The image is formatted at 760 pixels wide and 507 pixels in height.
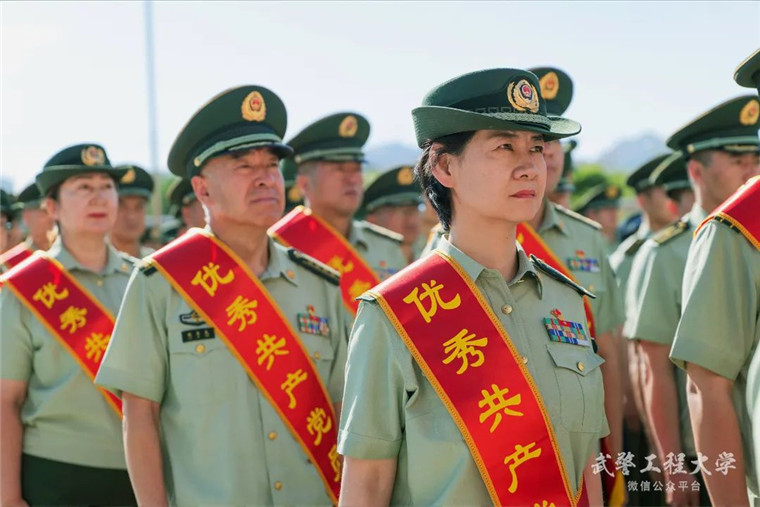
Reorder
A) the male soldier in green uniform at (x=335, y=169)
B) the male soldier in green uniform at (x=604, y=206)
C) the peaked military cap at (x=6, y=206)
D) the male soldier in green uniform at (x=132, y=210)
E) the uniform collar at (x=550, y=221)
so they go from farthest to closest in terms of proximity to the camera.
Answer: the male soldier in green uniform at (x=604, y=206), the peaked military cap at (x=6, y=206), the male soldier in green uniform at (x=132, y=210), the male soldier in green uniform at (x=335, y=169), the uniform collar at (x=550, y=221)

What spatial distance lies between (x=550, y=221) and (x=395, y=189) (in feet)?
10.8

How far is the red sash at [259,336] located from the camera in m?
3.45

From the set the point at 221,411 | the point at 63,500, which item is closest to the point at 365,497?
the point at 221,411

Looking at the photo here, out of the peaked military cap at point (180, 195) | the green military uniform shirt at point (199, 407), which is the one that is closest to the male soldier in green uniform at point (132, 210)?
the peaked military cap at point (180, 195)

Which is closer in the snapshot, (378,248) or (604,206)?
(378,248)

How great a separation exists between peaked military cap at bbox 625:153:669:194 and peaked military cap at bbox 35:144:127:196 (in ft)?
15.8

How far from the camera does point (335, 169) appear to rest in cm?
586

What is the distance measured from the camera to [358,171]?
19.4 ft

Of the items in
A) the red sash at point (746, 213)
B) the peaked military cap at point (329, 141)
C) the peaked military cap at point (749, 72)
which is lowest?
the red sash at point (746, 213)

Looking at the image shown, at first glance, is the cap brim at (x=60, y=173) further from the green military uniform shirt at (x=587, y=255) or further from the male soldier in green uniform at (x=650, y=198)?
the male soldier in green uniform at (x=650, y=198)

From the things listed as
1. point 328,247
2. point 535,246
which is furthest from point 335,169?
point 535,246

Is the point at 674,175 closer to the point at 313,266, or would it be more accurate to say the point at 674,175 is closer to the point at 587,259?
the point at 587,259

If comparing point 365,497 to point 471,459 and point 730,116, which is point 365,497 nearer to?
point 471,459

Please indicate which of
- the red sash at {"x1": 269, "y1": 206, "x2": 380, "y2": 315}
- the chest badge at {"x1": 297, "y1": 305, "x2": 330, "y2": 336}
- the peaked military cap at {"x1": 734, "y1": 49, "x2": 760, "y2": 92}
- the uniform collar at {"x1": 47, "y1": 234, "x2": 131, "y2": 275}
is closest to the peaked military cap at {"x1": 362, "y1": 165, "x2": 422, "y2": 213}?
the red sash at {"x1": 269, "y1": 206, "x2": 380, "y2": 315}
